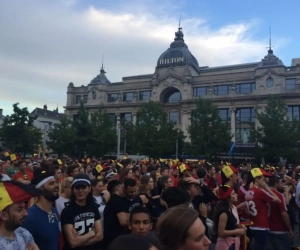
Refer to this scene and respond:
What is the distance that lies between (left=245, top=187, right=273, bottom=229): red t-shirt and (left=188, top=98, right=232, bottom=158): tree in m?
32.9

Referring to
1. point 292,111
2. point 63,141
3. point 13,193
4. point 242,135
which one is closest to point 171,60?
point 242,135

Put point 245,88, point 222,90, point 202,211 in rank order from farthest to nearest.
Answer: point 222,90 < point 245,88 < point 202,211

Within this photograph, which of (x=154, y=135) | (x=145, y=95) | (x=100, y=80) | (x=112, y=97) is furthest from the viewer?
(x=100, y=80)

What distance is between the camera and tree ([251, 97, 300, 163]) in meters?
37.1

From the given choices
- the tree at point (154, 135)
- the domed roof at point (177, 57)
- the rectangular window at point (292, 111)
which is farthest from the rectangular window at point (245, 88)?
the tree at point (154, 135)

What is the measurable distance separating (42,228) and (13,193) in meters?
1.09

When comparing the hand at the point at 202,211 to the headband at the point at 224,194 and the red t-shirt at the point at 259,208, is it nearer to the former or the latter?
the headband at the point at 224,194

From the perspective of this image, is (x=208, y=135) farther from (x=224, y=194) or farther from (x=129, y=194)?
(x=129, y=194)

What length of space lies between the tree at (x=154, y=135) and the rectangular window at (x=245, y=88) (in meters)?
13.2

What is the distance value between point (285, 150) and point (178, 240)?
3766 centimetres

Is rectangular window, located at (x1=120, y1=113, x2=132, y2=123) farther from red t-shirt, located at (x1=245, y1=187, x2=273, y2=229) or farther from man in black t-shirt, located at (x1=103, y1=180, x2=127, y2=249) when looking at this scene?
man in black t-shirt, located at (x1=103, y1=180, x2=127, y2=249)

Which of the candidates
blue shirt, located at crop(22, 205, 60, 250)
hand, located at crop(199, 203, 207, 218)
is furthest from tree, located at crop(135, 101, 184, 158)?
blue shirt, located at crop(22, 205, 60, 250)

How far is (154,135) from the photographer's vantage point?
142 ft

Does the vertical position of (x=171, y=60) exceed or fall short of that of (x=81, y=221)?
it exceeds it
